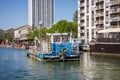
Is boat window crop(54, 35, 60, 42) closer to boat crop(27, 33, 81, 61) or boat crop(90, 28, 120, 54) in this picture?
boat crop(27, 33, 81, 61)

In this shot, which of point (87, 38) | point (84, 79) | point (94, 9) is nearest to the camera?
point (84, 79)

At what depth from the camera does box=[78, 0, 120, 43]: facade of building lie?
3676 inches

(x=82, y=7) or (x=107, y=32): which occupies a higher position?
(x=82, y=7)

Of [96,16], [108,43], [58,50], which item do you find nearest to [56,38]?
[58,50]

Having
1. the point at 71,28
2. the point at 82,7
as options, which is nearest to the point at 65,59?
the point at 82,7

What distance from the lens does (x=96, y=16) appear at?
104 meters

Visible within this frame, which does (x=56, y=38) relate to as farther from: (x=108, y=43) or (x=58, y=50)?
(x=108, y=43)

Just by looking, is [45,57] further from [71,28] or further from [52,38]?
[71,28]

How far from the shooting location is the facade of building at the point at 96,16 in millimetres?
93375

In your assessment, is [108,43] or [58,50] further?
[108,43]

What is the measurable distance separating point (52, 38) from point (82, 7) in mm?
61141

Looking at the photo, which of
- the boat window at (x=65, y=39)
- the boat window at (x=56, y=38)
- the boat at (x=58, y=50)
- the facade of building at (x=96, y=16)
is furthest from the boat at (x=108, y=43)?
the boat window at (x=56, y=38)

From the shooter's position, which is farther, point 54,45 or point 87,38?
point 87,38

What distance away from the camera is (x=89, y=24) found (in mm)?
110250
